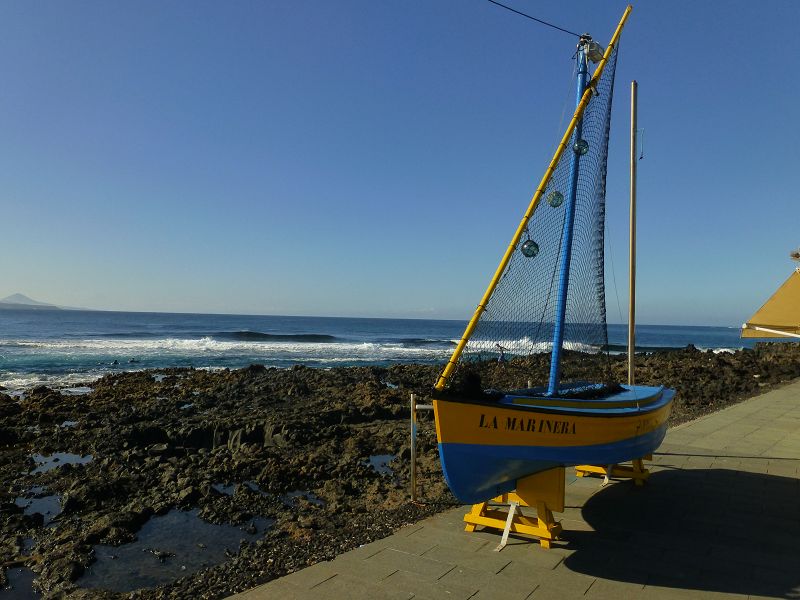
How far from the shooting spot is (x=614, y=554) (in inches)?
189

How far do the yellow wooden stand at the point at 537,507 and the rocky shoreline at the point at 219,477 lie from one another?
109cm

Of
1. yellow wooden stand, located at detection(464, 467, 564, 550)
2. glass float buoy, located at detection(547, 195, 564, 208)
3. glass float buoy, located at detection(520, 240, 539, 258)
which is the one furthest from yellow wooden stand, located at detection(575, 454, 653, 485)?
glass float buoy, located at detection(547, 195, 564, 208)

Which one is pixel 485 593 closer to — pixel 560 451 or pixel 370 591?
pixel 370 591

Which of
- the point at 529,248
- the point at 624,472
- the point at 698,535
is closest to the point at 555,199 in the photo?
the point at 529,248

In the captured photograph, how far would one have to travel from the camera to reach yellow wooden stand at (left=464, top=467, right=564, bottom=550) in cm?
501

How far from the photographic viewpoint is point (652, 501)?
20.8 ft

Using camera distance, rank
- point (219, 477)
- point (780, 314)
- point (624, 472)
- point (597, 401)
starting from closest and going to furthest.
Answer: point (597, 401) → point (624, 472) → point (219, 477) → point (780, 314)

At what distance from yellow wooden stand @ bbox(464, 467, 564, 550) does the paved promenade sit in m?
0.13

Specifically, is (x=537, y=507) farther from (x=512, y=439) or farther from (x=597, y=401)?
(x=597, y=401)

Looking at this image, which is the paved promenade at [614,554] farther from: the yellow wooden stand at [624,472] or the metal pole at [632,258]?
the metal pole at [632,258]

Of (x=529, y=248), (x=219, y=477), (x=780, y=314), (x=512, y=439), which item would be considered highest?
(x=529, y=248)

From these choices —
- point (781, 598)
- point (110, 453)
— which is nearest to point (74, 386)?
point (110, 453)

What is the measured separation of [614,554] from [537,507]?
71cm

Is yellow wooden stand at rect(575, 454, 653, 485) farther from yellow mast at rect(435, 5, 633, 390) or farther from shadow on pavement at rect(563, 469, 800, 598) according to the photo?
yellow mast at rect(435, 5, 633, 390)
